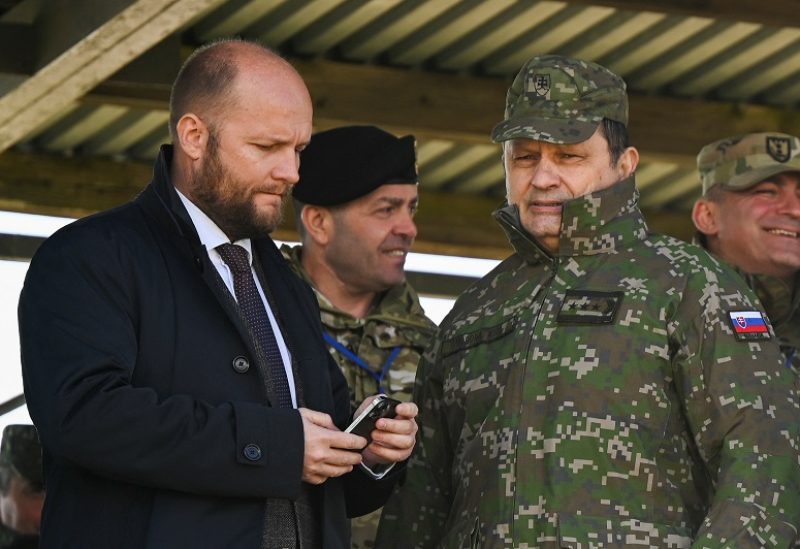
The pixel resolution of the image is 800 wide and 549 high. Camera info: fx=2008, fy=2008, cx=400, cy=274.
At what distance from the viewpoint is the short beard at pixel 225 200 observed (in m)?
4.19

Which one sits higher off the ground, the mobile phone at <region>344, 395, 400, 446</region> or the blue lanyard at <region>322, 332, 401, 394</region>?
the blue lanyard at <region>322, 332, 401, 394</region>

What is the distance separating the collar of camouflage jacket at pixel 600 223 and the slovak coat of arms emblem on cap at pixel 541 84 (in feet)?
1.01

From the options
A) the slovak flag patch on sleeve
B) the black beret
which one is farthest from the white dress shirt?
the black beret

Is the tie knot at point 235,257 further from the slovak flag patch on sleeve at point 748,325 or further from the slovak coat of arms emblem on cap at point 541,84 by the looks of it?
the slovak flag patch on sleeve at point 748,325

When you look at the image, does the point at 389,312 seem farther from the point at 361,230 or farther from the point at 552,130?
the point at 552,130

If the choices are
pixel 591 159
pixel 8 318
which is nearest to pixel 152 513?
pixel 591 159

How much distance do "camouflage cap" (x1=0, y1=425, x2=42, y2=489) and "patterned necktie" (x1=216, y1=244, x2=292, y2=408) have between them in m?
2.27

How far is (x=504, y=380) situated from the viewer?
4594mm

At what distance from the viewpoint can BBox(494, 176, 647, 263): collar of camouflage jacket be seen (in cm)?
464

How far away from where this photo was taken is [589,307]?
14.9ft

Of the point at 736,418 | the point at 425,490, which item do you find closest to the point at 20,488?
the point at 425,490

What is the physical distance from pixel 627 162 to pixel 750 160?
145 cm

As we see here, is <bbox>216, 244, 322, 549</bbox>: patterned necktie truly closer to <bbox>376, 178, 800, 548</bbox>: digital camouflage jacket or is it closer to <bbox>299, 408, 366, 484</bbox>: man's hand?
<bbox>299, 408, 366, 484</bbox>: man's hand

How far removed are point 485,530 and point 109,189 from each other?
192 inches
